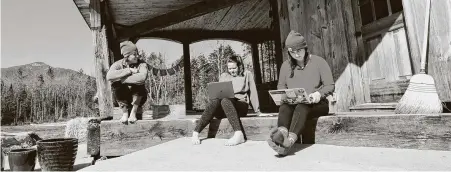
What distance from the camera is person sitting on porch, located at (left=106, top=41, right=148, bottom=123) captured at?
4.01 meters

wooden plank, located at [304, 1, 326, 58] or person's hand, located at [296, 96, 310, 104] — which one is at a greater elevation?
wooden plank, located at [304, 1, 326, 58]

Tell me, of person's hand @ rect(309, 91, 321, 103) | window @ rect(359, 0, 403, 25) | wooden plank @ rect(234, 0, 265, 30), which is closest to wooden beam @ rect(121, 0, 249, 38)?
wooden plank @ rect(234, 0, 265, 30)

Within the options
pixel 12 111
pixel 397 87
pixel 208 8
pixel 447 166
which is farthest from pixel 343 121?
pixel 12 111

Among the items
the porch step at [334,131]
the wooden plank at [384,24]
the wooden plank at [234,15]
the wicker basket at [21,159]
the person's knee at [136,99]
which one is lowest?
the wicker basket at [21,159]

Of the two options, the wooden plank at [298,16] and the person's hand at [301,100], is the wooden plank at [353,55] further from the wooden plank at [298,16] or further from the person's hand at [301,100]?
the person's hand at [301,100]

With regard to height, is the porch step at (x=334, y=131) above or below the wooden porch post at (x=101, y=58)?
below

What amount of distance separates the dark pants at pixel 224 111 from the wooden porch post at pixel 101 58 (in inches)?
93.2

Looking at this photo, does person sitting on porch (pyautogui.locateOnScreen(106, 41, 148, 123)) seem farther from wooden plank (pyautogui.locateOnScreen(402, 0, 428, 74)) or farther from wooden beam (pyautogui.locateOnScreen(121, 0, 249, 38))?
wooden plank (pyautogui.locateOnScreen(402, 0, 428, 74))

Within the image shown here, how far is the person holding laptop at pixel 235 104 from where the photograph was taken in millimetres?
3324

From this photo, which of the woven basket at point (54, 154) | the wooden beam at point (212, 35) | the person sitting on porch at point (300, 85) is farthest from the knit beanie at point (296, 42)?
the wooden beam at point (212, 35)

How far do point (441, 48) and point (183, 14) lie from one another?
→ 457 centimetres

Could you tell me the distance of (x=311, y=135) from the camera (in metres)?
3.06

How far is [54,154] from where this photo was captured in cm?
390

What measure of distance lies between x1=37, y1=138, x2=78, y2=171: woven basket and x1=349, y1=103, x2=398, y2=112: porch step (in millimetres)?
4062
